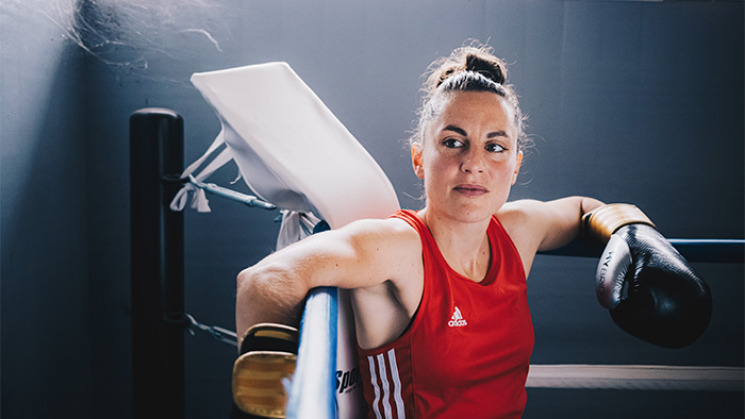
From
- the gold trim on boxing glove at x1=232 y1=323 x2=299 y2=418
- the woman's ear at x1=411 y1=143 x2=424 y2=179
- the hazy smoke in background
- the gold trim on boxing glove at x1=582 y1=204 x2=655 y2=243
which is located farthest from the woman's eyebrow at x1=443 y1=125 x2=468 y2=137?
the hazy smoke in background

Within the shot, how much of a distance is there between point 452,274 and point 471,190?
0.15 meters

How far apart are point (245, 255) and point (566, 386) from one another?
1179 millimetres

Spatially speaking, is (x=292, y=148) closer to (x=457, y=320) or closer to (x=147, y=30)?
(x=457, y=320)

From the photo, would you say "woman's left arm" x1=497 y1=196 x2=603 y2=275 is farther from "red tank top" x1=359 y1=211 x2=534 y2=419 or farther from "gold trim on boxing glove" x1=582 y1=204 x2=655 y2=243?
"red tank top" x1=359 y1=211 x2=534 y2=419

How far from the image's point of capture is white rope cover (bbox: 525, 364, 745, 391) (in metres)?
1.50

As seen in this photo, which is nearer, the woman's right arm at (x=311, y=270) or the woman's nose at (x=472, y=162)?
the woman's right arm at (x=311, y=270)

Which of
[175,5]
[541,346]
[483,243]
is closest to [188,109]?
[175,5]

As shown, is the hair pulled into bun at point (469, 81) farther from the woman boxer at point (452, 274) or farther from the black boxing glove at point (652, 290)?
the black boxing glove at point (652, 290)

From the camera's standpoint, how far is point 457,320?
0.76m

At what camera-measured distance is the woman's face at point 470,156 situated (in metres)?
0.78

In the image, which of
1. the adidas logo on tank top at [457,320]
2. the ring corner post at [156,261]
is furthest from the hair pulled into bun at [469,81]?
the ring corner post at [156,261]

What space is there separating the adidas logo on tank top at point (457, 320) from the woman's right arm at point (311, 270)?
0.14 metres

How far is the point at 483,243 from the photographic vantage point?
0.92m

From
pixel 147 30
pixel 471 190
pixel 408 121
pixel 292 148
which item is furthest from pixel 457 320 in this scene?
pixel 147 30
